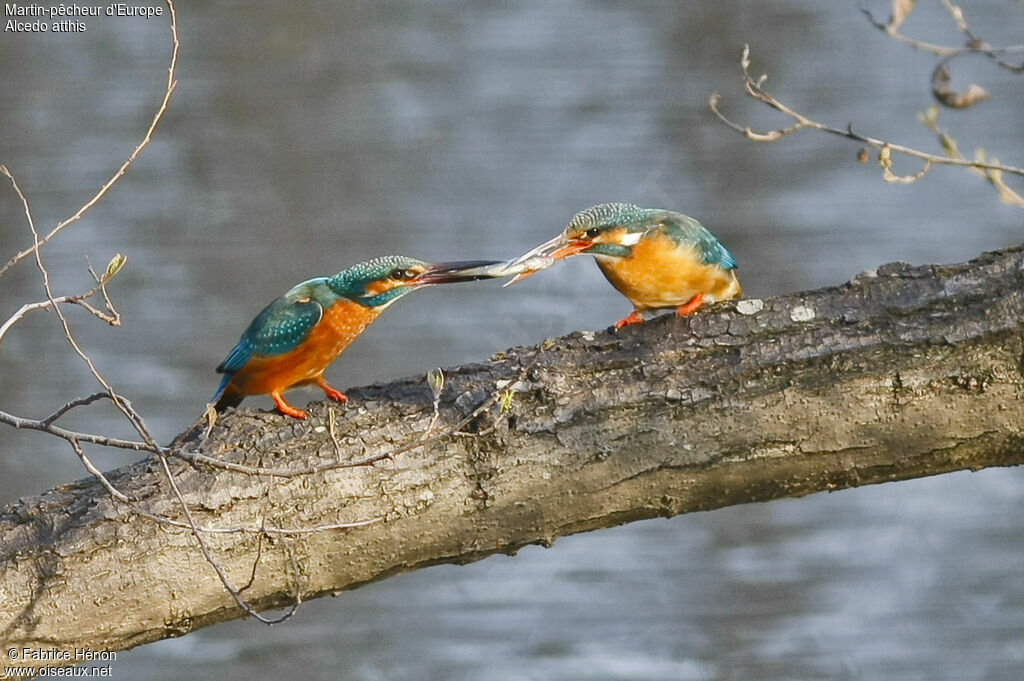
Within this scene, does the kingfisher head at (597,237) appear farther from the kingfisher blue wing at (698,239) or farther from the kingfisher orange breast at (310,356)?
the kingfisher orange breast at (310,356)

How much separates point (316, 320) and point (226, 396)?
0.30 m

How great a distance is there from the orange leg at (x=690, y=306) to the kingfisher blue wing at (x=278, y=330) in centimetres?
64

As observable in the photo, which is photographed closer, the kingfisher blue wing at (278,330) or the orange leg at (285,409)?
the orange leg at (285,409)

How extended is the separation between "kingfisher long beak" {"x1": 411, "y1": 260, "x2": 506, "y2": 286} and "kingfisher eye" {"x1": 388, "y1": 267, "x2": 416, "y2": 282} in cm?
1

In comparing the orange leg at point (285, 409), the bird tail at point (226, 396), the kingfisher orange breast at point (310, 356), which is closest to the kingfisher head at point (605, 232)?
the kingfisher orange breast at point (310, 356)

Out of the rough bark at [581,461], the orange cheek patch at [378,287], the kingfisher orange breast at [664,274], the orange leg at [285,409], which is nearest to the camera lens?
the rough bark at [581,461]

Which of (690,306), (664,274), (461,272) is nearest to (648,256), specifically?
(664,274)

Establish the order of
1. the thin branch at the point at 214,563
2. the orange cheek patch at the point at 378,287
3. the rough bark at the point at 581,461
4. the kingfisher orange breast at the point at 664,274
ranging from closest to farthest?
the thin branch at the point at 214,563 → the rough bark at the point at 581,461 → the kingfisher orange breast at the point at 664,274 → the orange cheek patch at the point at 378,287

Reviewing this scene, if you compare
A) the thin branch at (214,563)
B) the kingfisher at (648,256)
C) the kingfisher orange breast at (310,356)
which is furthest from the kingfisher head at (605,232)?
the thin branch at (214,563)

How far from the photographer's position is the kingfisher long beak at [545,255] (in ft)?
6.94

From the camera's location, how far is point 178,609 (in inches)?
69.9

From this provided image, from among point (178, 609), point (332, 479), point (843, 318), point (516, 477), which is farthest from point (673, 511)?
point (178, 609)

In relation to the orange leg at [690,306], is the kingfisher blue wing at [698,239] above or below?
above

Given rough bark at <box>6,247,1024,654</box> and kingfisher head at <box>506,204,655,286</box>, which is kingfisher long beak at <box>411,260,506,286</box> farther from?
rough bark at <box>6,247,1024,654</box>
